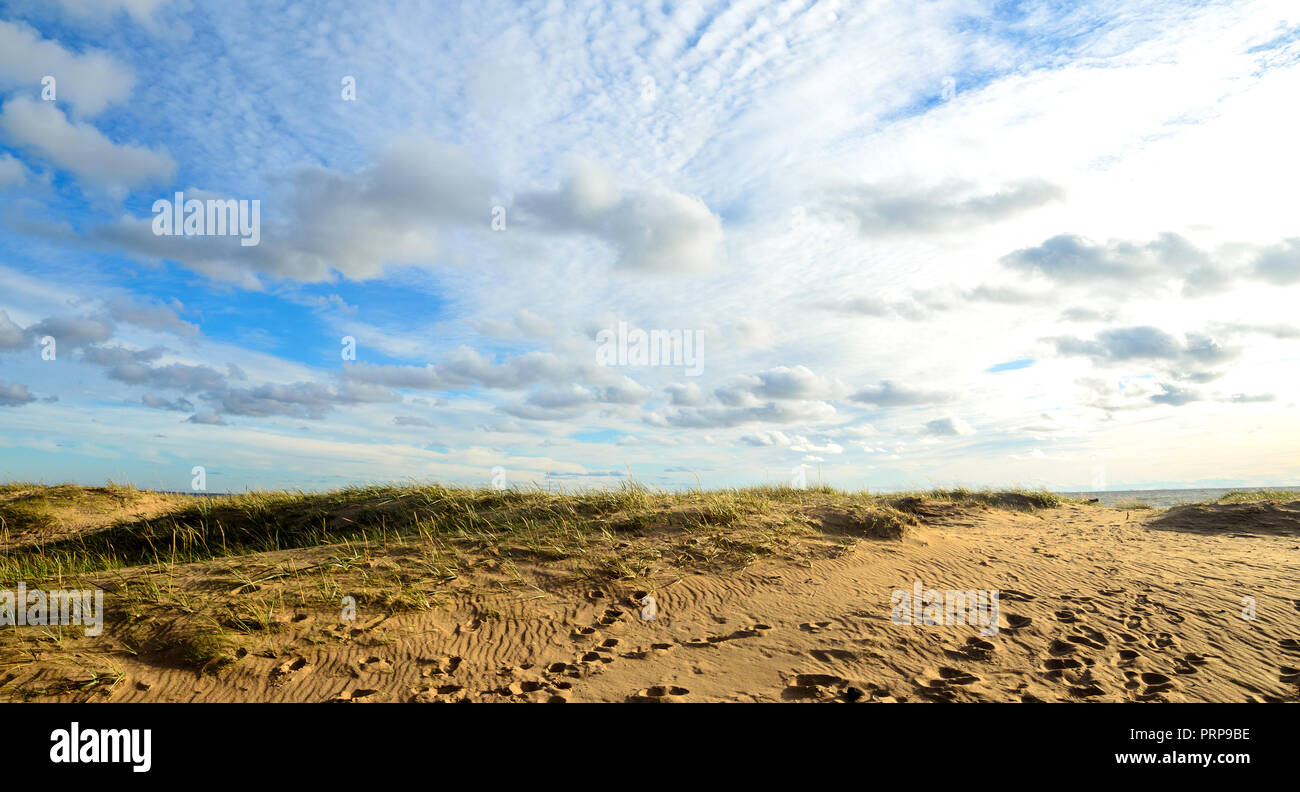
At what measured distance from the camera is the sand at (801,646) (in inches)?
219

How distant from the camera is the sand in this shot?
5551 millimetres

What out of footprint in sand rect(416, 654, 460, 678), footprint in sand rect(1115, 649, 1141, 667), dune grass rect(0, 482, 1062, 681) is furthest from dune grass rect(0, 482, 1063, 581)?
footprint in sand rect(1115, 649, 1141, 667)

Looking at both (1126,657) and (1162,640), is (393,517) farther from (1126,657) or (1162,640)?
(1162,640)

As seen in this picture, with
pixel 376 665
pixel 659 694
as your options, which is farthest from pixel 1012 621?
pixel 376 665

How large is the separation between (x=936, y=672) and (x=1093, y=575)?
492cm

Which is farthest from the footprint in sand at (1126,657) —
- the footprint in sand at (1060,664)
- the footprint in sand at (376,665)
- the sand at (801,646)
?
the footprint in sand at (376,665)

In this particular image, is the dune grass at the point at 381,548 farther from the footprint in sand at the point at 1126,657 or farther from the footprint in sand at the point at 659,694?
the footprint in sand at the point at 1126,657

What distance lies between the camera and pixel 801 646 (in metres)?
6.42

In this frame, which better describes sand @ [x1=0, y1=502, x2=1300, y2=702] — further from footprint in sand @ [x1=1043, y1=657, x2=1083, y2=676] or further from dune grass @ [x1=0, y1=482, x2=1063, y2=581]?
dune grass @ [x1=0, y1=482, x2=1063, y2=581]

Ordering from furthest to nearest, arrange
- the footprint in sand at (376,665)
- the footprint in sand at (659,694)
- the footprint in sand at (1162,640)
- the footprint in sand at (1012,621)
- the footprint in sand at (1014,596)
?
the footprint in sand at (1014,596) → the footprint in sand at (1012,621) → the footprint in sand at (1162,640) → the footprint in sand at (376,665) → the footprint in sand at (659,694)

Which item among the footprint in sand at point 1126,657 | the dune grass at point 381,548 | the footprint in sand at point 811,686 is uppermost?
the dune grass at point 381,548
